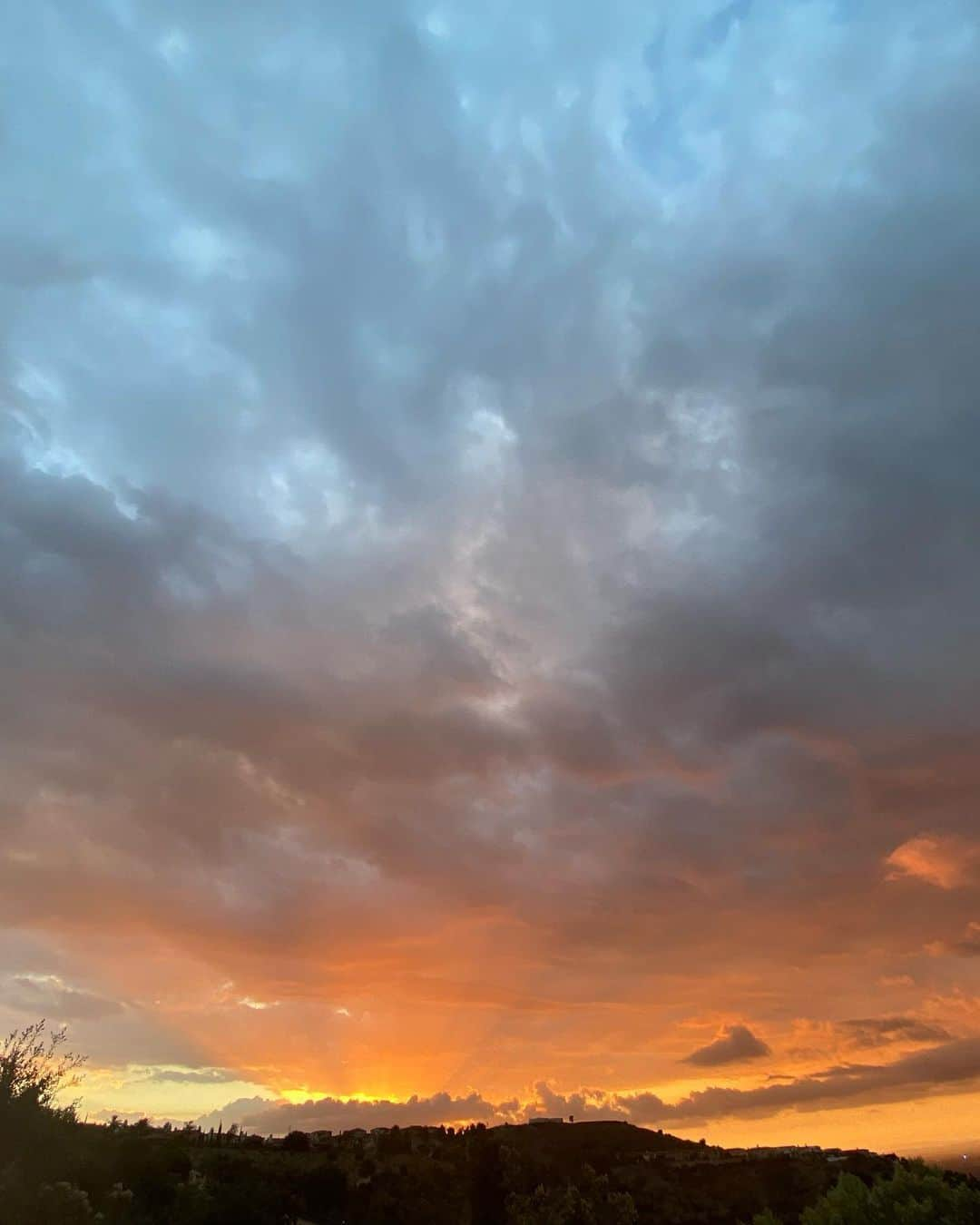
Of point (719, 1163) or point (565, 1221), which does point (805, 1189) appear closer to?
point (719, 1163)

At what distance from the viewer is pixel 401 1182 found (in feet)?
344

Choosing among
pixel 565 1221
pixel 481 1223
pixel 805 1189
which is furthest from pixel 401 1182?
pixel 805 1189

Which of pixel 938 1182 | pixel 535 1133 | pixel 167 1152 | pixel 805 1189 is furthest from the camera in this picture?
pixel 535 1133

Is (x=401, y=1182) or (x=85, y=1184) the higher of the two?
(x=401, y=1182)

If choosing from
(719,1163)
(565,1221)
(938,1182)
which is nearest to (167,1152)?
(565,1221)

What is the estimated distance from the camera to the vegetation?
126ft

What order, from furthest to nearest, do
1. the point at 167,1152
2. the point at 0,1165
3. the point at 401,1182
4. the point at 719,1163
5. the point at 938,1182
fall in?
1. the point at 719,1163
2. the point at 401,1182
3. the point at 167,1152
4. the point at 938,1182
5. the point at 0,1165

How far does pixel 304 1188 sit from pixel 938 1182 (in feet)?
221

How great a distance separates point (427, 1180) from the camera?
107000 millimetres

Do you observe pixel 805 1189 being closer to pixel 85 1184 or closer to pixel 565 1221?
pixel 565 1221

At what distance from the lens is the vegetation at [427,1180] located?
1508 inches

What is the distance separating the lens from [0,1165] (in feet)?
118

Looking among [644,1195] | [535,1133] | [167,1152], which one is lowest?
[167,1152]

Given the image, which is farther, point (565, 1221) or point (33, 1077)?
point (565, 1221)
